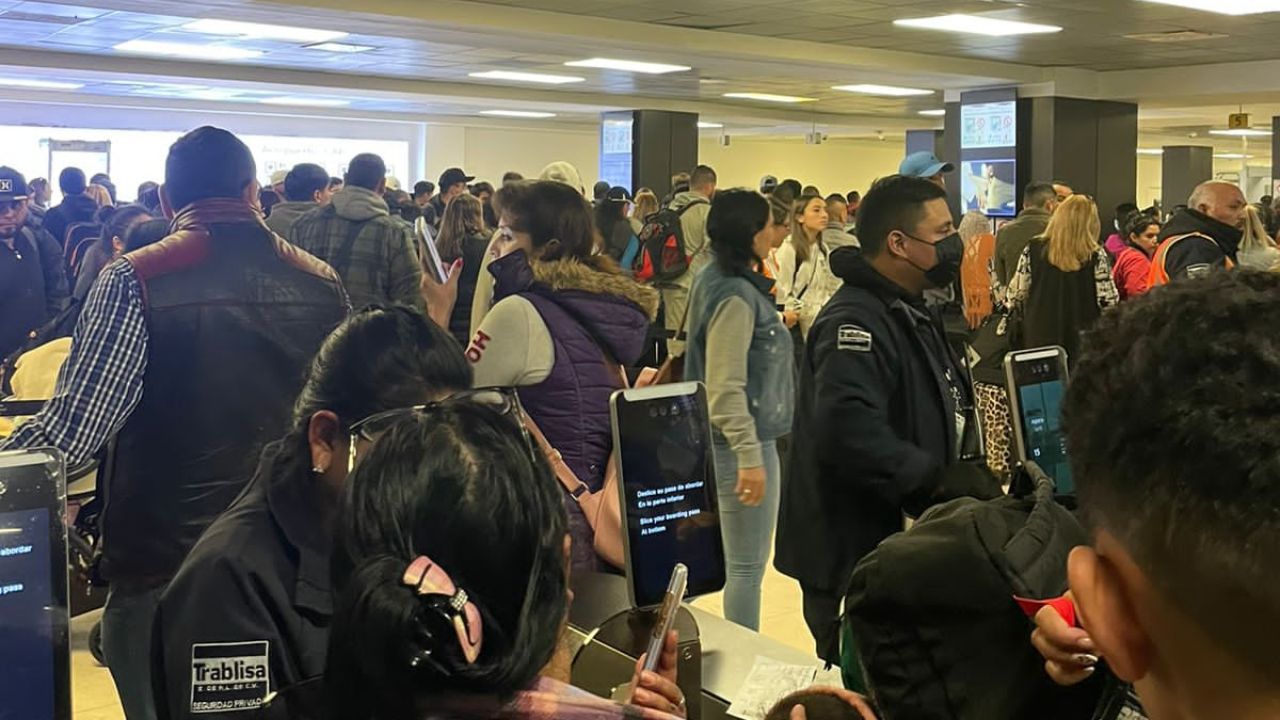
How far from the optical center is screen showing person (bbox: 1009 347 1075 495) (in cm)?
279

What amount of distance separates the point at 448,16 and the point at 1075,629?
8.90 m

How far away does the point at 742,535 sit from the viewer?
381 centimetres

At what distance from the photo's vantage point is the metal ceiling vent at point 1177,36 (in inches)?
420

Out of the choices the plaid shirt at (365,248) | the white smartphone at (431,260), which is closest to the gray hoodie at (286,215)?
the plaid shirt at (365,248)

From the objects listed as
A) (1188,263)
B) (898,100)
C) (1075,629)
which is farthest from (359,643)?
(898,100)

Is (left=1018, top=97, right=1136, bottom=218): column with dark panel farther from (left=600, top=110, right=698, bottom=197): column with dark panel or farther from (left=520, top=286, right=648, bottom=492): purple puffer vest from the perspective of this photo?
(left=520, top=286, right=648, bottom=492): purple puffer vest

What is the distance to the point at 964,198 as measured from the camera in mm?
14375

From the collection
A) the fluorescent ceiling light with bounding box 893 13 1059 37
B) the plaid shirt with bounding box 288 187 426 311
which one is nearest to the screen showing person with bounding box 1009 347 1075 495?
the plaid shirt with bounding box 288 187 426 311

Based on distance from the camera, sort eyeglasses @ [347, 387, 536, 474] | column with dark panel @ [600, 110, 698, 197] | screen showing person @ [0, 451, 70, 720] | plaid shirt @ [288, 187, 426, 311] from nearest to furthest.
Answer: eyeglasses @ [347, 387, 536, 474] → screen showing person @ [0, 451, 70, 720] → plaid shirt @ [288, 187, 426, 311] → column with dark panel @ [600, 110, 698, 197]

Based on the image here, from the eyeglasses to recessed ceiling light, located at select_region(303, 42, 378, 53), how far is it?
34.7 feet

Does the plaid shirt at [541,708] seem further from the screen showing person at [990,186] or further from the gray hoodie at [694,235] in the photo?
the screen showing person at [990,186]

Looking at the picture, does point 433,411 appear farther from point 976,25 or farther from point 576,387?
point 976,25

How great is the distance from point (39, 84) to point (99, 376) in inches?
632

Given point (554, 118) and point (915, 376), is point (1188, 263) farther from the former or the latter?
point (554, 118)
